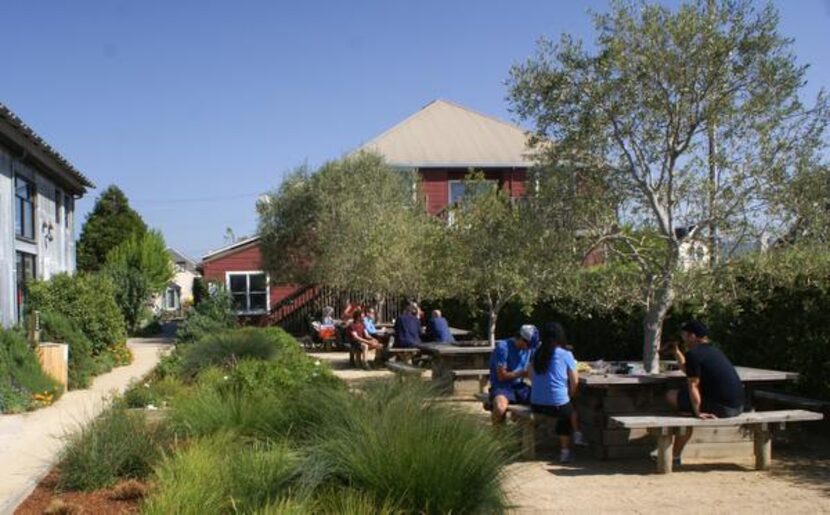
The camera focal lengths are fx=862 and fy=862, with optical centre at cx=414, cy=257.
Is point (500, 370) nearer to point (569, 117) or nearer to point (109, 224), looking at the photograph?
point (569, 117)

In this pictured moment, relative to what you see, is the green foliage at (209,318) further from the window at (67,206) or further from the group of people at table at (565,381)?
the group of people at table at (565,381)

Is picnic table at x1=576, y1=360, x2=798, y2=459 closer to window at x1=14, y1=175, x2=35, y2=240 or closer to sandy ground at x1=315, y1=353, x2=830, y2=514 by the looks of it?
sandy ground at x1=315, y1=353, x2=830, y2=514

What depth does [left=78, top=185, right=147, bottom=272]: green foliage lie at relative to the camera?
60.0 m

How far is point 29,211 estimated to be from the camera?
19.8 meters

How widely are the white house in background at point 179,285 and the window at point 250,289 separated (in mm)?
32063

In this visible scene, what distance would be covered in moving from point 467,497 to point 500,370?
4.05 meters

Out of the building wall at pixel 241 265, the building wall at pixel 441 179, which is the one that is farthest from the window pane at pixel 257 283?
the building wall at pixel 441 179

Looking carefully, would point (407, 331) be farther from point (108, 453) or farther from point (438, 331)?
point (108, 453)

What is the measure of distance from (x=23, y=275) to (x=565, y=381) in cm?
1447

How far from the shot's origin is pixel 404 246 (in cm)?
2219

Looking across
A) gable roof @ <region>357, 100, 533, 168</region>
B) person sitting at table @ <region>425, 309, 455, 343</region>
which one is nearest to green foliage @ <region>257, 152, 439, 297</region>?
gable roof @ <region>357, 100, 533, 168</region>

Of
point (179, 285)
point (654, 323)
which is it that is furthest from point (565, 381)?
point (179, 285)

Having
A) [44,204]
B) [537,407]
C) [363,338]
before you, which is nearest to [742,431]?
[537,407]

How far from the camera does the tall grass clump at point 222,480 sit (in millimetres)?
5168
